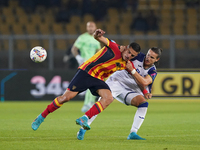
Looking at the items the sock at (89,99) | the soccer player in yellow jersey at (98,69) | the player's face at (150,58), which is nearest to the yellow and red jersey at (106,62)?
the soccer player in yellow jersey at (98,69)

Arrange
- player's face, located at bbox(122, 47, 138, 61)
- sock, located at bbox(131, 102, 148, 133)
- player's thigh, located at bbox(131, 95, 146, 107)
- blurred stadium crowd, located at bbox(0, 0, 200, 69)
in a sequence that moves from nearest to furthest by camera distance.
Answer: player's face, located at bbox(122, 47, 138, 61)
sock, located at bbox(131, 102, 148, 133)
player's thigh, located at bbox(131, 95, 146, 107)
blurred stadium crowd, located at bbox(0, 0, 200, 69)

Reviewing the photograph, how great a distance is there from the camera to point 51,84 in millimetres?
14711

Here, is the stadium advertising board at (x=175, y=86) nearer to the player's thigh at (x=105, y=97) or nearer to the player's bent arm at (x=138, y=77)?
the player's bent arm at (x=138, y=77)

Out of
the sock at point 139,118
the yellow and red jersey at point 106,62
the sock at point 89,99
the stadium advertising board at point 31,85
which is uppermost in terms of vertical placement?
the yellow and red jersey at point 106,62

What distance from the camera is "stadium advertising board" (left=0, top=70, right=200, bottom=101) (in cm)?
1462

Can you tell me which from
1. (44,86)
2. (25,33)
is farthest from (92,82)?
(25,33)

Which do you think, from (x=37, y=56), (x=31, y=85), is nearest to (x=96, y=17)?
(x=31, y=85)

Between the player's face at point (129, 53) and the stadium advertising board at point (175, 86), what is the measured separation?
27.0ft

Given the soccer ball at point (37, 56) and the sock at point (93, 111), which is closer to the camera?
the sock at point (93, 111)

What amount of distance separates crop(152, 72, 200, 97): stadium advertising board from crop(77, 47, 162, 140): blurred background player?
7.42 metres

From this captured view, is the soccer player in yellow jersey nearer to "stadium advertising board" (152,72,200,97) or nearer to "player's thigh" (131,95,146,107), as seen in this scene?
"player's thigh" (131,95,146,107)

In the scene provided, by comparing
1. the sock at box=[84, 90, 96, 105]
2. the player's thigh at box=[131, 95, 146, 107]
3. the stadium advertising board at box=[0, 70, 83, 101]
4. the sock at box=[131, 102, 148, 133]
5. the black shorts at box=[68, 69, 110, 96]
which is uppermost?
the black shorts at box=[68, 69, 110, 96]

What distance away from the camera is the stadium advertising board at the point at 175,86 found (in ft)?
48.6

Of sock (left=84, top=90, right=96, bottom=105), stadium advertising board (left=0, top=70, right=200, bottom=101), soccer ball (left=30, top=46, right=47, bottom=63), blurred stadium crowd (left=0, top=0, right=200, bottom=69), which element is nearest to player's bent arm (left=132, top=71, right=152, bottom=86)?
soccer ball (left=30, top=46, right=47, bottom=63)
